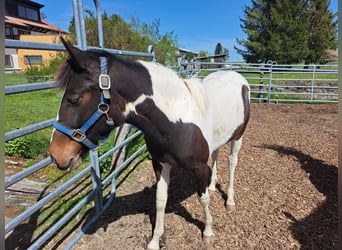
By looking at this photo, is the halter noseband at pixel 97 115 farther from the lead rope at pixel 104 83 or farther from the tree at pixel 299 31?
the tree at pixel 299 31

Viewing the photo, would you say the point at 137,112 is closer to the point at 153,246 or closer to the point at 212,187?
the point at 153,246

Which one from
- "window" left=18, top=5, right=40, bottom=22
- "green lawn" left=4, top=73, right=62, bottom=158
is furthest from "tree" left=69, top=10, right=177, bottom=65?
"window" left=18, top=5, right=40, bottom=22

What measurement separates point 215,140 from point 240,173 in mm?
1506

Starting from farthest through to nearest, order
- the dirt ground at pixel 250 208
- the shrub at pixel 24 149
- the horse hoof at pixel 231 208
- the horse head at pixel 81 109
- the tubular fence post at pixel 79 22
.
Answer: the shrub at pixel 24 149 < the horse hoof at pixel 231 208 < the dirt ground at pixel 250 208 < the tubular fence post at pixel 79 22 < the horse head at pixel 81 109

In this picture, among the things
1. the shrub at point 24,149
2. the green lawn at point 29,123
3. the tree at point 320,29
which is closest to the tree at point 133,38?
the green lawn at point 29,123

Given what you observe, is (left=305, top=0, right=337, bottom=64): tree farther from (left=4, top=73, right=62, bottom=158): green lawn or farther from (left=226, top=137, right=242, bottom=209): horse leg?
(left=226, top=137, right=242, bottom=209): horse leg

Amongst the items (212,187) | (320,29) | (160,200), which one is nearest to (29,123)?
(212,187)

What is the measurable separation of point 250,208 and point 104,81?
223 centimetres

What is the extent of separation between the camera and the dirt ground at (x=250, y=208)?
7.83 feet

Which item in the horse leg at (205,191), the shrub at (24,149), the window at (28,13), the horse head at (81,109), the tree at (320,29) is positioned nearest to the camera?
the horse head at (81,109)

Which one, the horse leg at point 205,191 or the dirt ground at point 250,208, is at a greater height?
the horse leg at point 205,191

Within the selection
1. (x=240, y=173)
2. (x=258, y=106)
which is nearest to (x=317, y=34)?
(x=258, y=106)

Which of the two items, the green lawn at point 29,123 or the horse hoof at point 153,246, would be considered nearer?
the horse hoof at point 153,246

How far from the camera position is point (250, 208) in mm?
2900
